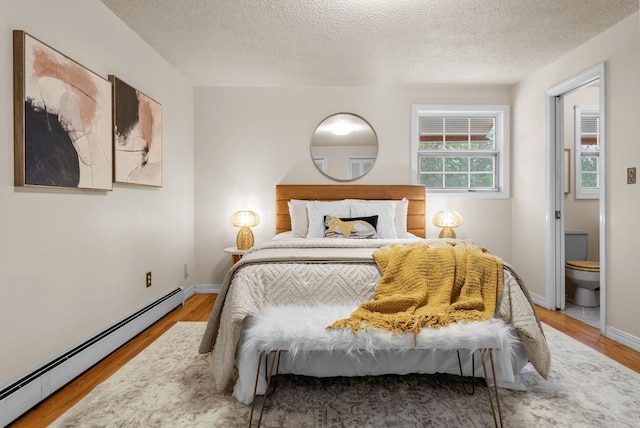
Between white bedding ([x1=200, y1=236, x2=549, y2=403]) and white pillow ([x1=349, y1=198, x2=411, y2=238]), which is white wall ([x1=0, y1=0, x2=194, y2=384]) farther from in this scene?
white pillow ([x1=349, y1=198, x2=411, y2=238])

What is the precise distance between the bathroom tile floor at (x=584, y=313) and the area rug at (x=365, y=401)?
1.00 m

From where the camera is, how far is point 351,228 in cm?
336

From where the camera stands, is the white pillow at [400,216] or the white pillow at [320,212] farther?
the white pillow at [400,216]

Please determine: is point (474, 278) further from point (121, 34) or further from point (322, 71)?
point (121, 34)

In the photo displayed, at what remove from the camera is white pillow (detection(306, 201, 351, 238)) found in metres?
3.58

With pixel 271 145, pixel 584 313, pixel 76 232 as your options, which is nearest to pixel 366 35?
pixel 271 145

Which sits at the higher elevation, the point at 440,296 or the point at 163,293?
the point at 440,296

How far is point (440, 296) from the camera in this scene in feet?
6.28

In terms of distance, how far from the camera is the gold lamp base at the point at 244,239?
3895 millimetres

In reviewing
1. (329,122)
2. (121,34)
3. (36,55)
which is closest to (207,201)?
(329,122)

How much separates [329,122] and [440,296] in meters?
2.80

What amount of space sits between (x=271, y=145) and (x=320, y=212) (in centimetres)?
112

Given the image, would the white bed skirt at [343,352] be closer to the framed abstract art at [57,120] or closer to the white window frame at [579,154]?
the framed abstract art at [57,120]

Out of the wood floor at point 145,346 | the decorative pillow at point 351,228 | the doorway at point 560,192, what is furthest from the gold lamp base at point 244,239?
the doorway at point 560,192
